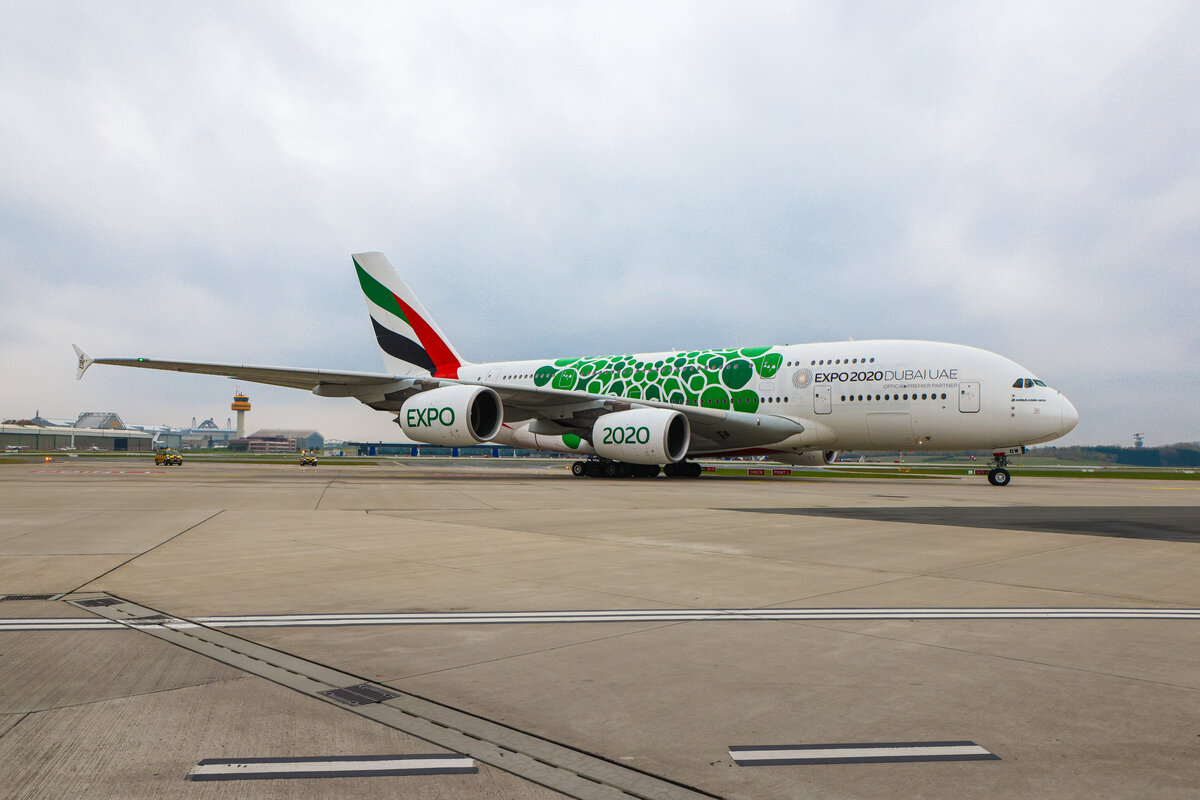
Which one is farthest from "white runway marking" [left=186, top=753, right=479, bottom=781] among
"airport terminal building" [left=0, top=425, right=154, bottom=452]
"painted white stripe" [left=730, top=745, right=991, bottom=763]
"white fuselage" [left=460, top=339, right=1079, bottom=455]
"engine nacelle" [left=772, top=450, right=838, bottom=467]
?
"airport terminal building" [left=0, top=425, right=154, bottom=452]

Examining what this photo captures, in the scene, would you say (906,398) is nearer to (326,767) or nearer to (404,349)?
(404,349)

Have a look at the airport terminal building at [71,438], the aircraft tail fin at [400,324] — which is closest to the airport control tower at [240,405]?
the airport terminal building at [71,438]

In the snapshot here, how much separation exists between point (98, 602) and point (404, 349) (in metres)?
26.6

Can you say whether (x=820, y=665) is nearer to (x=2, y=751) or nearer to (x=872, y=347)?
(x=2, y=751)

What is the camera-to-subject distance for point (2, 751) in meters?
2.70

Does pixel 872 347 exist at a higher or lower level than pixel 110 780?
higher

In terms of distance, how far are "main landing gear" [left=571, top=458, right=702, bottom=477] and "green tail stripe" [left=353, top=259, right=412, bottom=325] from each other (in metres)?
10.1

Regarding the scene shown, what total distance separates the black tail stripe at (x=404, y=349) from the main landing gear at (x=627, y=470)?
27.1ft

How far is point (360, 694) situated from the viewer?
133 inches

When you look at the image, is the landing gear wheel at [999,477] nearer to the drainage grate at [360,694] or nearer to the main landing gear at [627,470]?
the main landing gear at [627,470]

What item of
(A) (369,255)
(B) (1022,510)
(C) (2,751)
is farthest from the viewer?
(A) (369,255)

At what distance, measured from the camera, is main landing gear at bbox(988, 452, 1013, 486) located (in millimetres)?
22422

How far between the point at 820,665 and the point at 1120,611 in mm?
2808

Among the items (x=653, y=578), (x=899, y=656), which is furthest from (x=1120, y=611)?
(x=653, y=578)
